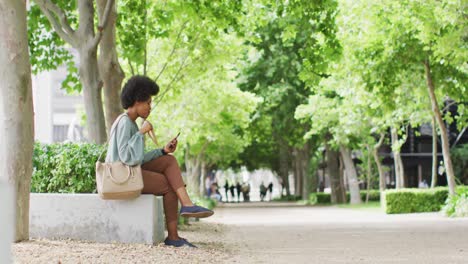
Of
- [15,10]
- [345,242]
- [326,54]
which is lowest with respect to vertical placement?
[345,242]

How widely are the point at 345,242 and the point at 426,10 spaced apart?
31.9 ft

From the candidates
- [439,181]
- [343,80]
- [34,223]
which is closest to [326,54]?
[34,223]

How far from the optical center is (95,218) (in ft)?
31.7

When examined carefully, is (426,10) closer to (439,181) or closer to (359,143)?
(359,143)

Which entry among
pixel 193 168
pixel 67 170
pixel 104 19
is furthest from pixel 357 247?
pixel 193 168

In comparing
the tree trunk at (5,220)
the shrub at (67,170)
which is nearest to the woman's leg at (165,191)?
the shrub at (67,170)

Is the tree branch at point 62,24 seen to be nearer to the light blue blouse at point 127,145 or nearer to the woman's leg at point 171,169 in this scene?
the light blue blouse at point 127,145

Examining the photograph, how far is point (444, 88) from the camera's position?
24.6 metres

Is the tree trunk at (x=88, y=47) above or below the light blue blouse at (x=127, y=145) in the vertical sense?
above

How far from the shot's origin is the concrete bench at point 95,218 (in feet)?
31.1

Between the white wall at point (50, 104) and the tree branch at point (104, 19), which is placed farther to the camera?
the white wall at point (50, 104)

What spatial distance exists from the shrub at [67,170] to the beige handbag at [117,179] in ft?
4.53

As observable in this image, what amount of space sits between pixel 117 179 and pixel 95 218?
2.91ft

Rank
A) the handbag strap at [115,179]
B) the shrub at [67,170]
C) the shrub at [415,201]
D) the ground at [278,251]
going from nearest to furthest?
the ground at [278,251]
the handbag strap at [115,179]
the shrub at [67,170]
the shrub at [415,201]
